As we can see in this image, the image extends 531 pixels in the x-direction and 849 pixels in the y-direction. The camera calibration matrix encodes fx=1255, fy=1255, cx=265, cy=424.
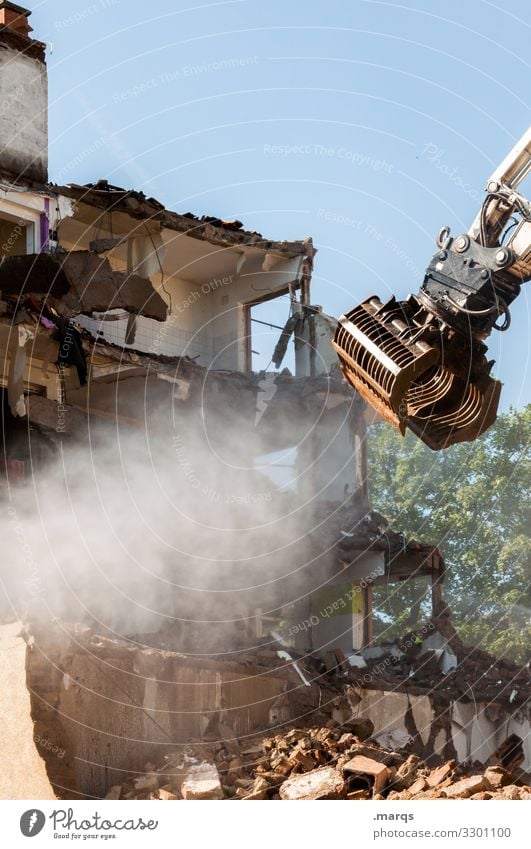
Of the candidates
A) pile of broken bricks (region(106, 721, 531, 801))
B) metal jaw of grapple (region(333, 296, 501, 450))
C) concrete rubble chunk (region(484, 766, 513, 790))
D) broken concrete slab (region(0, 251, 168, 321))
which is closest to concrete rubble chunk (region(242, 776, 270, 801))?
pile of broken bricks (region(106, 721, 531, 801))

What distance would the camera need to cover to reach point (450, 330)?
1054 cm

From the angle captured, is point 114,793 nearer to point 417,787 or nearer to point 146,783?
point 146,783

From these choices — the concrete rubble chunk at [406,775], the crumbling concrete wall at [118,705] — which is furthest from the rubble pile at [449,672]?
the concrete rubble chunk at [406,775]

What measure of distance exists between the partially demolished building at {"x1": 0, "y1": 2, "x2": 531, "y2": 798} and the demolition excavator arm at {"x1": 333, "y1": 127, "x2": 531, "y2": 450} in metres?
7.47

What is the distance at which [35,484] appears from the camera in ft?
74.0

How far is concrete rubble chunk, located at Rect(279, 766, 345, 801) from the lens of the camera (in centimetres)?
1479

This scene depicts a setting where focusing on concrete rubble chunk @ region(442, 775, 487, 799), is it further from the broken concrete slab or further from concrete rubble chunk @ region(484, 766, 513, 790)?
the broken concrete slab

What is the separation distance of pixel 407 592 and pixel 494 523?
4100mm

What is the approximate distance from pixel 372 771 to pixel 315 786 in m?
0.73

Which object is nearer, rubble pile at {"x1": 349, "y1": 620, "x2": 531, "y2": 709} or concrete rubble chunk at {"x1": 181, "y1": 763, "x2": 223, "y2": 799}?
concrete rubble chunk at {"x1": 181, "y1": 763, "x2": 223, "y2": 799}

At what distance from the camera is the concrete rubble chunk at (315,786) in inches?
582

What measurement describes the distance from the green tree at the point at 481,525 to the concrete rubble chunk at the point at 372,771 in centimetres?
2665

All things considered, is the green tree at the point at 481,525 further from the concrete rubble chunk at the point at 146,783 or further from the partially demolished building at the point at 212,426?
the concrete rubble chunk at the point at 146,783
